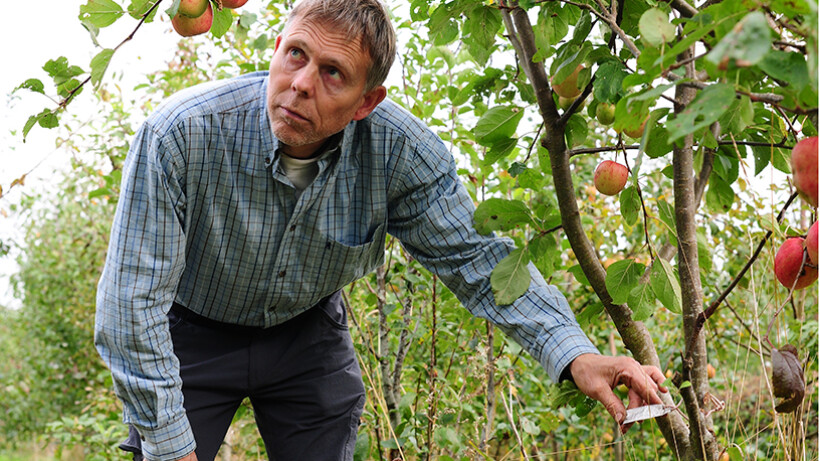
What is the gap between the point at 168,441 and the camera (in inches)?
68.7

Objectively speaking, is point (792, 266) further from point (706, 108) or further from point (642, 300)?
point (706, 108)

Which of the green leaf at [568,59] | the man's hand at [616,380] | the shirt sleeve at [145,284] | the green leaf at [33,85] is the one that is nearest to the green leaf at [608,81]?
the green leaf at [568,59]

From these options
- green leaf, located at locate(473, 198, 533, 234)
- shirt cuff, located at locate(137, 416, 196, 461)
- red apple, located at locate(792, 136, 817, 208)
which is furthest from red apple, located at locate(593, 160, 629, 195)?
shirt cuff, located at locate(137, 416, 196, 461)

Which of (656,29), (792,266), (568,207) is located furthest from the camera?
(568,207)

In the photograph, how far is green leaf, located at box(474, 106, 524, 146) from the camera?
5.37 ft

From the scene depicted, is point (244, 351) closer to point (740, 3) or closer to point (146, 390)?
point (146, 390)

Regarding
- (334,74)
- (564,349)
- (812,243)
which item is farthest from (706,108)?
(334,74)

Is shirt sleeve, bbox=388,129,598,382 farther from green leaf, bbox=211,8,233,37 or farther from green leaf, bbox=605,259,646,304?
green leaf, bbox=211,8,233,37

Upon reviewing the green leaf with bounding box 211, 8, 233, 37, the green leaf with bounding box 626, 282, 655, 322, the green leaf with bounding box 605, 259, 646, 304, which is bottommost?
the green leaf with bounding box 626, 282, 655, 322

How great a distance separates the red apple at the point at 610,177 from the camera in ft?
5.52

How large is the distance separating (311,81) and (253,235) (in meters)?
0.42

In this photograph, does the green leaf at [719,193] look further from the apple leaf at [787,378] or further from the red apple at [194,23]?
the red apple at [194,23]

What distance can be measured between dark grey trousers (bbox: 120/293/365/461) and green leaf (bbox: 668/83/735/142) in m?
1.51

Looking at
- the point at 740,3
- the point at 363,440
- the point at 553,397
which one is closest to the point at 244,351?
the point at 363,440
